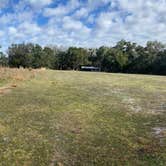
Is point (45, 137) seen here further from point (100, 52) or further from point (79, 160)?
point (100, 52)

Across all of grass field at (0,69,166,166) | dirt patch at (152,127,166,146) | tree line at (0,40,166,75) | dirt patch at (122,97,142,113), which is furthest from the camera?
tree line at (0,40,166,75)

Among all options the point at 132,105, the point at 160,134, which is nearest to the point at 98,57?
the point at 132,105

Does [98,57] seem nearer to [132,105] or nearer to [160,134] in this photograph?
[132,105]

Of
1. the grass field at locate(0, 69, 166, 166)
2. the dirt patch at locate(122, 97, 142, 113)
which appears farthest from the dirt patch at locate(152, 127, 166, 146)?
the dirt patch at locate(122, 97, 142, 113)

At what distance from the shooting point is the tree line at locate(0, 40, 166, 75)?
193 feet

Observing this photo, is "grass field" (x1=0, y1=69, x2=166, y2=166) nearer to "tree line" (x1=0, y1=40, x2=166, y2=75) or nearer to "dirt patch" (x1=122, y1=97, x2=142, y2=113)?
"dirt patch" (x1=122, y1=97, x2=142, y2=113)

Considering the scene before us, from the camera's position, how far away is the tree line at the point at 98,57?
59.0 meters

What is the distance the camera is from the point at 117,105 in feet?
34.1

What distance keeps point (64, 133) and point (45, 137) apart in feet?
1.71

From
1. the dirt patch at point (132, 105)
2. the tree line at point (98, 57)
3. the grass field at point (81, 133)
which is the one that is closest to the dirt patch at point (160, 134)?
the grass field at point (81, 133)

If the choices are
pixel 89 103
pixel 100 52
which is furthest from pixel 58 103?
pixel 100 52

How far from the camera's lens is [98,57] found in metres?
71.9

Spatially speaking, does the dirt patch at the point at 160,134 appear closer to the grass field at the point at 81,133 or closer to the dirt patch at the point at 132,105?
the grass field at the point at 81,133

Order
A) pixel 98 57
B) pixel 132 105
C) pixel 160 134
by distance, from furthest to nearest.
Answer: pixel 98 57
pixel 132 105
pixel 160 134
